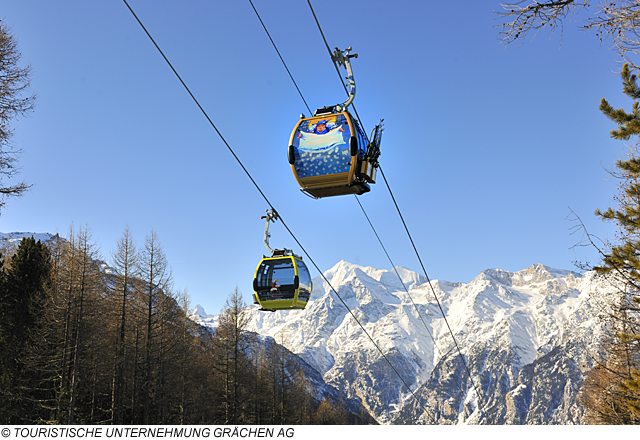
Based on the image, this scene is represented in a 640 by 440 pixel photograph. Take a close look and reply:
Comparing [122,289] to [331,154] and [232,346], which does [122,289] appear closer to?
[232,346]

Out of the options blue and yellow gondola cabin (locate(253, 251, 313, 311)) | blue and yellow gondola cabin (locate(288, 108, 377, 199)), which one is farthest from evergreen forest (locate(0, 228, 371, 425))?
blue and yellow gondola cabin (locate(288, 108, 377, 199))

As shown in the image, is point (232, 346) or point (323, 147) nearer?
point (323, 147)

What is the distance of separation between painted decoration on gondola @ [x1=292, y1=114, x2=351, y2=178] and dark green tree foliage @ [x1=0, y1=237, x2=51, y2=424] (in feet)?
78.2

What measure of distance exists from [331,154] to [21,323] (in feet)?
99.7

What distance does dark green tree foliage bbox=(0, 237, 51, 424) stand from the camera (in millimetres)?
27953

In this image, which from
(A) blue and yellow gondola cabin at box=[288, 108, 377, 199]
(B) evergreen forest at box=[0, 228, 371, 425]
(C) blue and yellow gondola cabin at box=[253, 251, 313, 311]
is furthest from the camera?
(B) evergreen forest at box=[0, 228, 371, 425]

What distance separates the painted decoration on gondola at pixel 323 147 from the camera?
992cm

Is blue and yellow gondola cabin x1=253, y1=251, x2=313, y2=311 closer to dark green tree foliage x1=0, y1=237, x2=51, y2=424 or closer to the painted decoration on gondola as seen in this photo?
the painted decoration on gondola

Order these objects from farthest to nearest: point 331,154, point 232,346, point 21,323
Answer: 1. point 232,346
2. point 21,323
3. point 331,154

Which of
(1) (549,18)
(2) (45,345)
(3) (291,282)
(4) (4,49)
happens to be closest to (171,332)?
(2) (45,345)

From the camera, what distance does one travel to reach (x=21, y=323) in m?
32.3

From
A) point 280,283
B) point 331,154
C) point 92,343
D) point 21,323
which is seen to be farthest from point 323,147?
point 21,323

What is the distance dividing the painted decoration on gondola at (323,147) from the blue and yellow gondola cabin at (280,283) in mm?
7255
